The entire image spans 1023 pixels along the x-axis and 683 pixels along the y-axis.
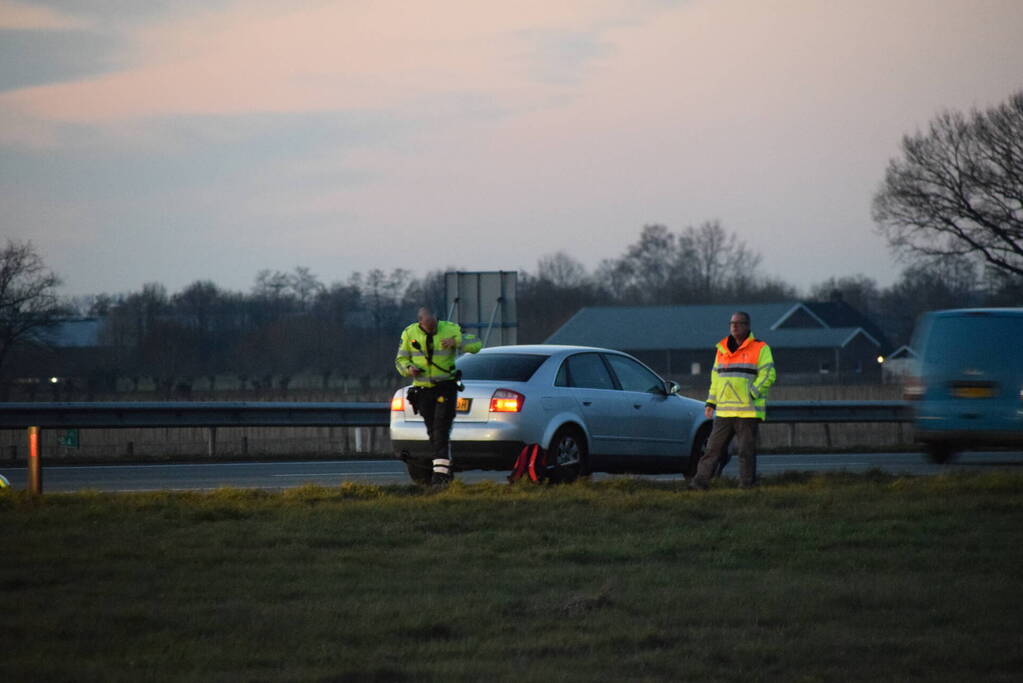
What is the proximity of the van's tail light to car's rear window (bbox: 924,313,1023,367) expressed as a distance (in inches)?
10.6

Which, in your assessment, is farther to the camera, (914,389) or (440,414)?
(914,389)

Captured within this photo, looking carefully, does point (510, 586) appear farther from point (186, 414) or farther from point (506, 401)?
point (186, 414)

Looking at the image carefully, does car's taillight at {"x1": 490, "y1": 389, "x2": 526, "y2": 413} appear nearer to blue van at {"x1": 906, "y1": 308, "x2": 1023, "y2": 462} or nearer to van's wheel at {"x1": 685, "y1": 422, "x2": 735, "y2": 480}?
van's wheel at {"x1": 685, "y1": 422, "x2": 735, "y2": 480}

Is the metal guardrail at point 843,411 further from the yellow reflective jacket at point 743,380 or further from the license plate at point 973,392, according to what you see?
the yellow reflective jacket at point 743,380

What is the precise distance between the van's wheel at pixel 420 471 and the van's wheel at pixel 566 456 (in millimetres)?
1211

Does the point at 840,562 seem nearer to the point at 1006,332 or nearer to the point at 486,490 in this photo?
the point at 486,490

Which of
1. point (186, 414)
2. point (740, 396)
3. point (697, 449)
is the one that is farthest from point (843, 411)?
point (740, 396)

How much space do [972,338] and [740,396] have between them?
4.62 meters

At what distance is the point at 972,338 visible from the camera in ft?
55.7

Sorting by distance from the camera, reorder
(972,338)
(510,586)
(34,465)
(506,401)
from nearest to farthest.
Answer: (510,586) → (34,465) → (506,401) → (972,338)

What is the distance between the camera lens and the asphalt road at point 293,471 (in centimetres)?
1590

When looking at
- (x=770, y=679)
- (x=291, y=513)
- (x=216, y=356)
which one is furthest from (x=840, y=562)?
(x=216, y=356)

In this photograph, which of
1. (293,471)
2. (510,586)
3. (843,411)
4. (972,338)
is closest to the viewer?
(510,586)

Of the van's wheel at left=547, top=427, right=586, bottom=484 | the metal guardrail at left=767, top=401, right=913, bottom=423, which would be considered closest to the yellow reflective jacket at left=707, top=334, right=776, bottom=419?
the van's wheel at left=547, top=427, right=586, bottom=484
